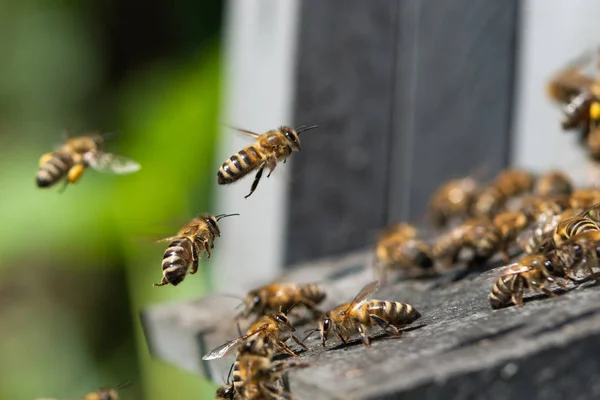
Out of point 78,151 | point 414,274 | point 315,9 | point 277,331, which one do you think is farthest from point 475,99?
point 277,331

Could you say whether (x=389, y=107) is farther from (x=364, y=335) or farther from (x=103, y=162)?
(x=364, y=335)

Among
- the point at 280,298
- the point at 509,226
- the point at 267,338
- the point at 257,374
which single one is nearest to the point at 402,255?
the point at 509,226

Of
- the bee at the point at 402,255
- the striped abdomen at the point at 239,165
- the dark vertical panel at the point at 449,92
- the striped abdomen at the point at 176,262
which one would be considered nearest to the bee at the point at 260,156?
the striped abdomen at the point at 239,165

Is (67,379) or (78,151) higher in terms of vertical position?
(78,151)

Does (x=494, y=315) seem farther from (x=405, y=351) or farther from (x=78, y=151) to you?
(x=78, y=151)

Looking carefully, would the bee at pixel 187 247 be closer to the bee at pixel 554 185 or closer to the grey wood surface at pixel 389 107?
the bee at pixel 554 185
